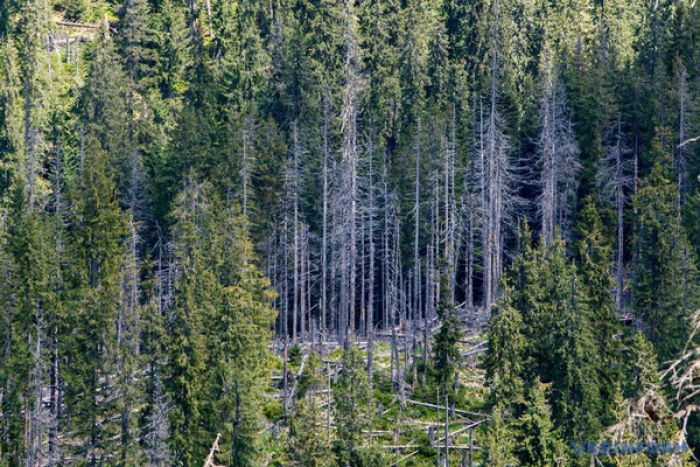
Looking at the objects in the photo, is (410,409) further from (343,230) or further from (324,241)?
(324,241)

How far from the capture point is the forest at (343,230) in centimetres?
4634

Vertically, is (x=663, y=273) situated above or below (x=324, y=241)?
below

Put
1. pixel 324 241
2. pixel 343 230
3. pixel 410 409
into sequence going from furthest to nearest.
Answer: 1. pixel 324 241
2. pixel 343 230
3. pixel 410 409

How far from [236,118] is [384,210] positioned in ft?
45.3

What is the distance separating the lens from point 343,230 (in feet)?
194

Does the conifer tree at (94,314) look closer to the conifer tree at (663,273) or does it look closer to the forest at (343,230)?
the forest at (343,230)

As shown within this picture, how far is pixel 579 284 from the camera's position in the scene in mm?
48094

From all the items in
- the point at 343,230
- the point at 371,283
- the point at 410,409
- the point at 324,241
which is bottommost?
the point at 410,409

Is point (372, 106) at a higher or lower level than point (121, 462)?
higher

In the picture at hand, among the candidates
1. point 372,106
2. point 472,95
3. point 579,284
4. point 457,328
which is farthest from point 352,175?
point 472,95

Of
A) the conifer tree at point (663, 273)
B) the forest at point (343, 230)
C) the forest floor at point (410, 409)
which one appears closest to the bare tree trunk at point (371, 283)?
the forest at point (343, 230)

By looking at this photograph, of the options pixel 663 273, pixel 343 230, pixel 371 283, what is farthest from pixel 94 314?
pixel 663 273

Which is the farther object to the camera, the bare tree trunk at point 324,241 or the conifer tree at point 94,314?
the bare tree trunk at point 324,241

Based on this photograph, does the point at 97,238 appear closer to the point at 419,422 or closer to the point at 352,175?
the point at 352,175
